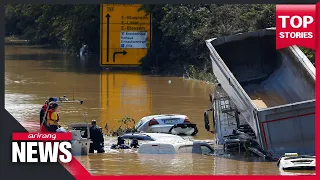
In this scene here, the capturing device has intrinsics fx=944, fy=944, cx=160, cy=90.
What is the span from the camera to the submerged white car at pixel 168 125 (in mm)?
26250

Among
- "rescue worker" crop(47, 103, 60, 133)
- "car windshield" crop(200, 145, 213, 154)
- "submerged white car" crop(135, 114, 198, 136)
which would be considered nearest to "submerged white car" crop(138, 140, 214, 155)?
"car windshield" crop(200, 145, 213, 154)

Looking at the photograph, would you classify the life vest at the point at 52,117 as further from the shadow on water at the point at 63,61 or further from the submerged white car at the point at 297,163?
the shadow on water at the point at 63,61

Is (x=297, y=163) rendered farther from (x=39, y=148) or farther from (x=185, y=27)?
(x=185, y=27)

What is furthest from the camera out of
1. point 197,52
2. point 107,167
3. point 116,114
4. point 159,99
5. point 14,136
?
point 197,52

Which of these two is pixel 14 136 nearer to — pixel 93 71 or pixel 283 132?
pixel 283 132

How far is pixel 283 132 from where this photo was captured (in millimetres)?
19406

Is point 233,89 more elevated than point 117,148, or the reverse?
point 233,89

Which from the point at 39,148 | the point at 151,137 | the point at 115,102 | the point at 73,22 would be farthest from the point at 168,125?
the point at 73,22

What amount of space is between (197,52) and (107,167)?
97.2 feet

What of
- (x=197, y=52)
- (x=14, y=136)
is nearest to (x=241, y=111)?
(x=14, y=136)

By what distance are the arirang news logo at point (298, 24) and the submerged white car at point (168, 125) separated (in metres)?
11.7

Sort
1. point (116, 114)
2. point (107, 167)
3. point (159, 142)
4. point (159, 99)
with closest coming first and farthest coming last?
point (107, 167) < point (159, 142) < point (116, 114) < point (159, 99)

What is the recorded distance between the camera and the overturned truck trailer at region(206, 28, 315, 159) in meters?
19.3

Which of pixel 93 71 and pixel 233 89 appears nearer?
pixel 233 89
